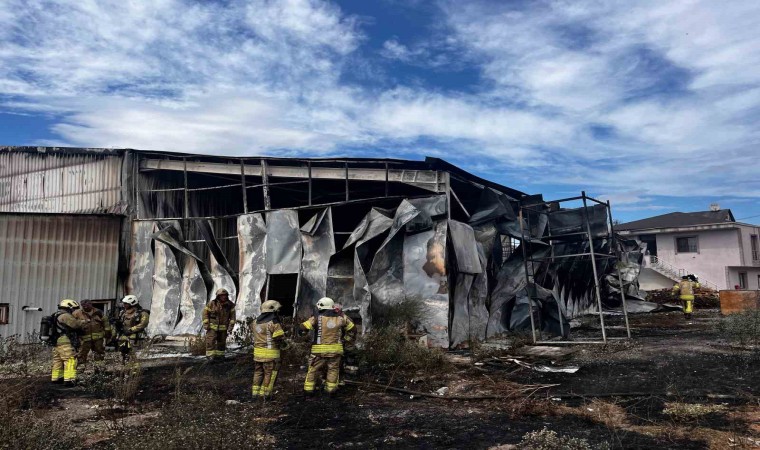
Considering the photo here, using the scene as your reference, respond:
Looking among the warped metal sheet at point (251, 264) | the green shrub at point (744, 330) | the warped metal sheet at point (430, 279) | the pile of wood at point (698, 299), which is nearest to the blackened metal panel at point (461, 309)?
the warped metal sheet at point (430, 279)

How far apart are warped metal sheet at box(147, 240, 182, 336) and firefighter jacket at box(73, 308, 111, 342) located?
3.29 metres

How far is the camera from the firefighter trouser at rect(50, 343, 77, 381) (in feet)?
27.3

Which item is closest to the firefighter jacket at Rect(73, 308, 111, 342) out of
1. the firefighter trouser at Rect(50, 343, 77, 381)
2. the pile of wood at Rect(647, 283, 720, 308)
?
the firefighter trouser at Rect(50, 343, 77, 381)

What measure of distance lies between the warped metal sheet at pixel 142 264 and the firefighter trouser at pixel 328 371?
735cm

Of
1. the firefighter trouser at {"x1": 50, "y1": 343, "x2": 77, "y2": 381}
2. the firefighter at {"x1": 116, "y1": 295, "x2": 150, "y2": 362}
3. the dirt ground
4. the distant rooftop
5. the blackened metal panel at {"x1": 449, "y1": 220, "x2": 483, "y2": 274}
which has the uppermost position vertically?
the distant rooftop

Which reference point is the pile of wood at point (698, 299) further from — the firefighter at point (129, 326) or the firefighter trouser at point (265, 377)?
the firefighter at point (129, 326)

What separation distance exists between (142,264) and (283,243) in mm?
3959

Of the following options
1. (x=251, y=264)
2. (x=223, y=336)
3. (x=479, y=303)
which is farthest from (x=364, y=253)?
(x=223, y=336)

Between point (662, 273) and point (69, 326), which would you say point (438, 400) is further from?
point (662, 273)

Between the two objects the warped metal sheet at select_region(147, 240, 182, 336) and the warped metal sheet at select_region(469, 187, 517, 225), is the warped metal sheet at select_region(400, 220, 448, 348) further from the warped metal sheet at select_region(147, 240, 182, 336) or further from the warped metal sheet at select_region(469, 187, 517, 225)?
the warped metal sheet at select_region(147, 240, 182, 336)

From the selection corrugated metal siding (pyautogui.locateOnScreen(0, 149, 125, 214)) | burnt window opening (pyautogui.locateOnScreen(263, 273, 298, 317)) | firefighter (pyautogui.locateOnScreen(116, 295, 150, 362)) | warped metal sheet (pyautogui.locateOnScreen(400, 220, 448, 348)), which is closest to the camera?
firefighter (pyautogui.locateOnScreen(116, 295, 150, 362))

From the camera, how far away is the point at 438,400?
23.6ft

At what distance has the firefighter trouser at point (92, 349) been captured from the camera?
355 inches

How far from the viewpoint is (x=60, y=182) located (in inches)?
579
